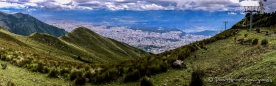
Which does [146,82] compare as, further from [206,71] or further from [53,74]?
[53,74]

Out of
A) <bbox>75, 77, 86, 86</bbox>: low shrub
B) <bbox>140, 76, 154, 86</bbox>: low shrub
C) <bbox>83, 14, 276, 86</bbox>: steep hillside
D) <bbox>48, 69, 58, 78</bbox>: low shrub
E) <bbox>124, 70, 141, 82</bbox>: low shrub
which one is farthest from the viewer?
<bbox>48, 69, 58, 78</bbox>: low shrub

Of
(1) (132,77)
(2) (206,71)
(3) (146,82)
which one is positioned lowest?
(2) (206,71)

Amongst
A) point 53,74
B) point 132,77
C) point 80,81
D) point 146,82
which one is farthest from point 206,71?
point 53,74

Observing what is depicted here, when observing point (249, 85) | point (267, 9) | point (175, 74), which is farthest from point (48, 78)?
point (267, 9)

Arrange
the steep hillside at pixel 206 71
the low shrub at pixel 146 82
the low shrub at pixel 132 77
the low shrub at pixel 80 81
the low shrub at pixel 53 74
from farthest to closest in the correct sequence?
the low shrub at pixel 53 74 < the low shrub at pixel 132 77 < the low shrub at pixel 80 81 < the low shrub at pixel 146 82 < the steep hillside at pixel 206 71

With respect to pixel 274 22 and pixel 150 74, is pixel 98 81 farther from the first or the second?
pixel 274 22

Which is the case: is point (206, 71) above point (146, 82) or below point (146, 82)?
below

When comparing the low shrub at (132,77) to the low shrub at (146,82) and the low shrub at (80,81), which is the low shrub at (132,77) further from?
the low shrub at (80,81)

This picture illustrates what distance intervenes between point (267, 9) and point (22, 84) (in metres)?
87.6

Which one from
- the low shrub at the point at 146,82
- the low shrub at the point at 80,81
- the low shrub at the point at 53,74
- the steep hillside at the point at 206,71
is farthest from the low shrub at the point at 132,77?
the low shrub at the point at 53,74

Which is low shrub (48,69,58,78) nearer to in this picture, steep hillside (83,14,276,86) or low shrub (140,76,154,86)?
steep hillside (83,14,276,86)

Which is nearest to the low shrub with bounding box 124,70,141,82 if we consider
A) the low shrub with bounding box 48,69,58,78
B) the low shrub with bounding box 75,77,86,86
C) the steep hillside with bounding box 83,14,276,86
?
the steep hillside with bounding box 83,14,276,86

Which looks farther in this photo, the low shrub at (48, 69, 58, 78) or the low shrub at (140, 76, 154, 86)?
the low shrub at (48, 69, 58, 78)

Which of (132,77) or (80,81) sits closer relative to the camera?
(80,81)
